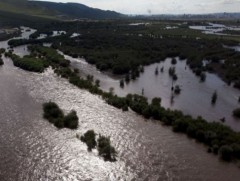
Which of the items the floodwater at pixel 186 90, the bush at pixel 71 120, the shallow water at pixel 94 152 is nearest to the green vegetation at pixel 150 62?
the bush at pixel 71 120

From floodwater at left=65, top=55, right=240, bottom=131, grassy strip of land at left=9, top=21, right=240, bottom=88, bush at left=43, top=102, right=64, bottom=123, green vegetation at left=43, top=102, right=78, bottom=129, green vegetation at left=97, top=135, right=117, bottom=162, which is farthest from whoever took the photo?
grassy strip of land at left=9, top=21, right=240, bottom=88

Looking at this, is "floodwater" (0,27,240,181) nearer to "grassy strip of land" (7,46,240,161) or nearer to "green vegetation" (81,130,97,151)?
"green vegetation" (81,130,97,151)

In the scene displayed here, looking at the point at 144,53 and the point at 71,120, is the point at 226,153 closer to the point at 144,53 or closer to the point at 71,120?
the point at 71,120

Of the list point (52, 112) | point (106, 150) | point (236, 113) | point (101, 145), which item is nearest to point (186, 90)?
point (236, 113)

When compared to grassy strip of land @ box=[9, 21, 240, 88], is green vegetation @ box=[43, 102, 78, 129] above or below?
above

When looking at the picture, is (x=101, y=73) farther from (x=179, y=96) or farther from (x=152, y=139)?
(x=152, y=139)

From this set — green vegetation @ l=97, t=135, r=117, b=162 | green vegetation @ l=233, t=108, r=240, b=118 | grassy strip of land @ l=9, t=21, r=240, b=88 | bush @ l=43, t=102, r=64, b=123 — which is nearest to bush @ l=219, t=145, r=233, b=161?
green vegetation @ l=97, t=135, r=117, b=162

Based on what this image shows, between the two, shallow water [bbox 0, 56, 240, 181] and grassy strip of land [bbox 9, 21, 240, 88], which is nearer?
shallow water [bbox 0, 56, 240, 181]
